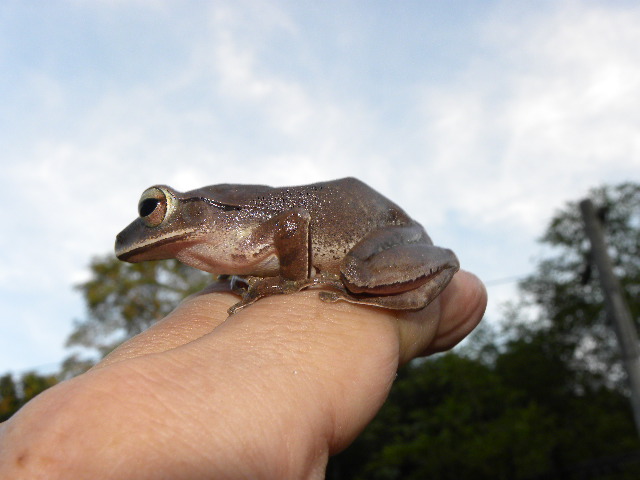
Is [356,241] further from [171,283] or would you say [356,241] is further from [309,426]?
[171,283]

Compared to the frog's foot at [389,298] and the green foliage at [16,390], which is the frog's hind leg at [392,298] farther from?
the green foliage at [16,390]

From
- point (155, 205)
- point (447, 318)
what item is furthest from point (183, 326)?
point (447, 318)

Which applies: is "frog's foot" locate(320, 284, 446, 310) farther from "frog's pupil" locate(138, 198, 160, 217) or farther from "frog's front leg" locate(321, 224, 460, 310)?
"frog's pupil" locate(138, 198, 160, 217)

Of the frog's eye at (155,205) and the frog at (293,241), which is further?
the frog's eye at (155,205)

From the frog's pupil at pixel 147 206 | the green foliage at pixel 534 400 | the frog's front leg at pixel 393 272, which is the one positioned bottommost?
the green foliage at pixel 534 400

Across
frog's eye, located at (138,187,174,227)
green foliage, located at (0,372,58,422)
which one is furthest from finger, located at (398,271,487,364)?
green foliage, located at (0,372,58,422)

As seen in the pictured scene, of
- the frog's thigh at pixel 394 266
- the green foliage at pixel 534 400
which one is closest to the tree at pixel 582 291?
the green foliage at pixel 534 400

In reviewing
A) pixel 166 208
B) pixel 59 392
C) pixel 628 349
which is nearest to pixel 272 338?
pixel 59 392

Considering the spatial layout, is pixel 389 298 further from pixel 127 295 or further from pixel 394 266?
pixel 127 295
